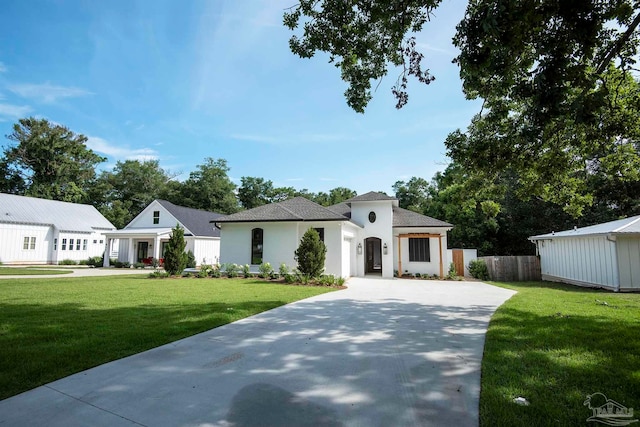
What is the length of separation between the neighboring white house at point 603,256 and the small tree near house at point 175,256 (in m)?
19.5

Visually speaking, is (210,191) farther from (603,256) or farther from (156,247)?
(603,256)

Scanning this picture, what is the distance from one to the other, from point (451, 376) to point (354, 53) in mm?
6706

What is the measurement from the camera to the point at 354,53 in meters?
7.27

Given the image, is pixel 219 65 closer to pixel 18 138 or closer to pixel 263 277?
pixel 263 277

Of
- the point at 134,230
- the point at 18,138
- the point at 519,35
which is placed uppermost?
the point at 18,138

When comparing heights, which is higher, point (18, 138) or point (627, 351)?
point (18, 138)

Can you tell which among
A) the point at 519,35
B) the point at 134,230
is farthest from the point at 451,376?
the point at 134,230

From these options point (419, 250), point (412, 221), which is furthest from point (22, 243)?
point (419, 250)

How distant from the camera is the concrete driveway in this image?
2.84 metres

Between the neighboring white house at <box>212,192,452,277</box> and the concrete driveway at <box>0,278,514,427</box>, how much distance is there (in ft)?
36.1

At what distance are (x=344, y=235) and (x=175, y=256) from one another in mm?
9264

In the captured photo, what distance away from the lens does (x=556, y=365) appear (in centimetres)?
405

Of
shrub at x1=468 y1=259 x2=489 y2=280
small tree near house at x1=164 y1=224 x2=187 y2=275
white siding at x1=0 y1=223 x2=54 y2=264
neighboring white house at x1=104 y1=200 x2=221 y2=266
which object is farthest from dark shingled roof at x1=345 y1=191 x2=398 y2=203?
white siding at x1=0 y1=223 x2=54 y2=264

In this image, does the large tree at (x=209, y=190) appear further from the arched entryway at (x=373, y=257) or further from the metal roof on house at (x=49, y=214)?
the arched entryway at (x=373, y=257)
